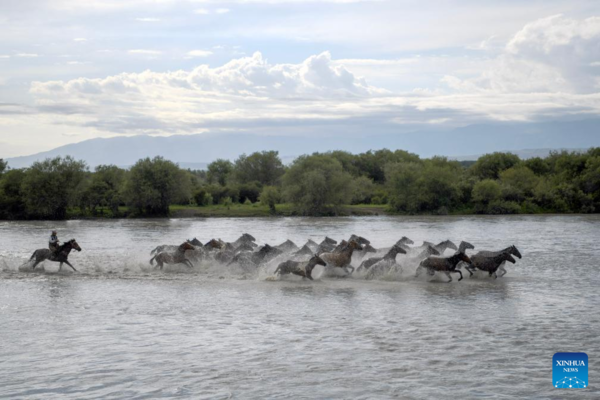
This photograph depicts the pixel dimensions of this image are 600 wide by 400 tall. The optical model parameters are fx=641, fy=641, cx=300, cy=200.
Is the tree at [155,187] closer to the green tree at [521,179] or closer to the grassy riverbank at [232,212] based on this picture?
the grassy riverbank at [232,212]

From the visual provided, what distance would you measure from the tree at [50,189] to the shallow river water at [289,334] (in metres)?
48.6

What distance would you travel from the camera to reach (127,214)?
234 ft

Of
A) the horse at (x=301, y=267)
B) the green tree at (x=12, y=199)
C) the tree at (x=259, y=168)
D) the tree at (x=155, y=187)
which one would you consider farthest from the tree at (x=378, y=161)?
the horse at (x=301, y=267)

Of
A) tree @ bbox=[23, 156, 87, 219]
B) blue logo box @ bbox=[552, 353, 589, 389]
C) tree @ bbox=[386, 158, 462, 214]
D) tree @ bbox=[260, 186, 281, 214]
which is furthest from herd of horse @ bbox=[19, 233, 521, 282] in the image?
tree @ bbox=[260, 186, 281, 214]

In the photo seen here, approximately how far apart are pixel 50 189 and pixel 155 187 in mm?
11133

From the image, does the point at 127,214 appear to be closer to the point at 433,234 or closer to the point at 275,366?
the point at 433,234

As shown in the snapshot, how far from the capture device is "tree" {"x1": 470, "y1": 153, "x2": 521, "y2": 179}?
252 feet

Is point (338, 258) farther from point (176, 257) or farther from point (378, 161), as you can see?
point (378, 161)

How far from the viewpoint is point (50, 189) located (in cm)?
6931

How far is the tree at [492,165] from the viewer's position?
76.9 meters

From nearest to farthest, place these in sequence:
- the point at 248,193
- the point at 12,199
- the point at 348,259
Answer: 1. the point at 348,259
2. the point at 12,199
3. the point at 248,193

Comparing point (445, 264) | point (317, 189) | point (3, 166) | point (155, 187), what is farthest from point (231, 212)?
point (445, 264)

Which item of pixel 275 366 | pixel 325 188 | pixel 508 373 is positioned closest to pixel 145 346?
pixel 275 366

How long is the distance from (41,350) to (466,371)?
25.2ft
